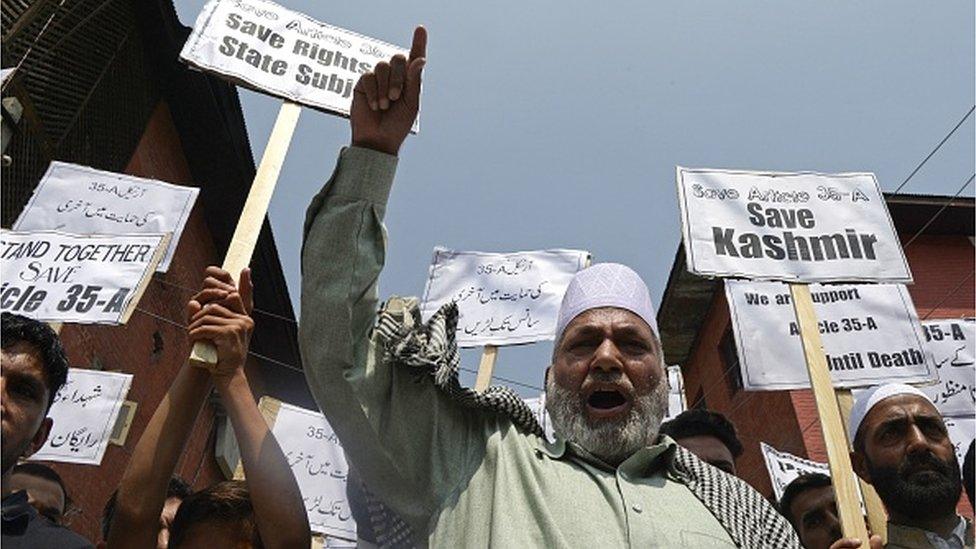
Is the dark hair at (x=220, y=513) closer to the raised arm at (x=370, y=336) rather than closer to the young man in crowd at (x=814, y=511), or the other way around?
the raised arm at (x=370, y=336)

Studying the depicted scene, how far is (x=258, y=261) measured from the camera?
40.0 ft

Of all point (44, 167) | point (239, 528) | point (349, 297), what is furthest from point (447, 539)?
point (44, 167)

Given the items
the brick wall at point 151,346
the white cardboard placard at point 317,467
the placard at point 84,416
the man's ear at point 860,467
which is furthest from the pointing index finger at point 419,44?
the brick wall at point 151,346

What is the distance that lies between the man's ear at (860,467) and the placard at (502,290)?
7.54 feet

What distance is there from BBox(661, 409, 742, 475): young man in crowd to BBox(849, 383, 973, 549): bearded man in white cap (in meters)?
0.65

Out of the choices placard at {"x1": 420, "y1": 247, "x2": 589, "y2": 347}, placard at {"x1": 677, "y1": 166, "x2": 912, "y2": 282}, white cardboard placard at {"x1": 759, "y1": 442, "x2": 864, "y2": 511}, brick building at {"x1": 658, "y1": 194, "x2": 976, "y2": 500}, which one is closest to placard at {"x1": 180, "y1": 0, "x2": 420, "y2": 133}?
placard at {"x1": 677, "y1": 166, "x2": 912, "y2": 282}

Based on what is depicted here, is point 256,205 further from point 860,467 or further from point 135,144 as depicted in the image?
point 135,144

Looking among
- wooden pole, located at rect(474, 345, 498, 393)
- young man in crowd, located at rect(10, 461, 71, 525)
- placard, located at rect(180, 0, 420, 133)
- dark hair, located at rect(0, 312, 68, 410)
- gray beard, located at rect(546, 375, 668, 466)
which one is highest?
placard, located at rect(180, 0, 420, 133)

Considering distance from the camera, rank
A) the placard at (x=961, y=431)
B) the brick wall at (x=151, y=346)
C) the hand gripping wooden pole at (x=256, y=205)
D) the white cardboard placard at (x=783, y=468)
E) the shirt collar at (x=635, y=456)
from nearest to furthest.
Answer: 1. the shirt collar at (x=635, y=456)
2. the hand gripping wooden pole at (x=256, y=205)
3. the placard at (x=961, y=431)
4. the white cardboard placard at (x=783, y=468)
5. the brick wall at (x=151, y=346)

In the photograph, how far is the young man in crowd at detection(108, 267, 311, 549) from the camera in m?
2.16

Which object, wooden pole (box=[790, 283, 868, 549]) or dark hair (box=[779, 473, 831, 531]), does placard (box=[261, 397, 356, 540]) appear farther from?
wooden pole (box=[790, 283, 868, 549])

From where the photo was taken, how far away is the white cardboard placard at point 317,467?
16.1ft

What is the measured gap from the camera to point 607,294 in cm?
254

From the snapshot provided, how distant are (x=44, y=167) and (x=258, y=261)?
4.32m
